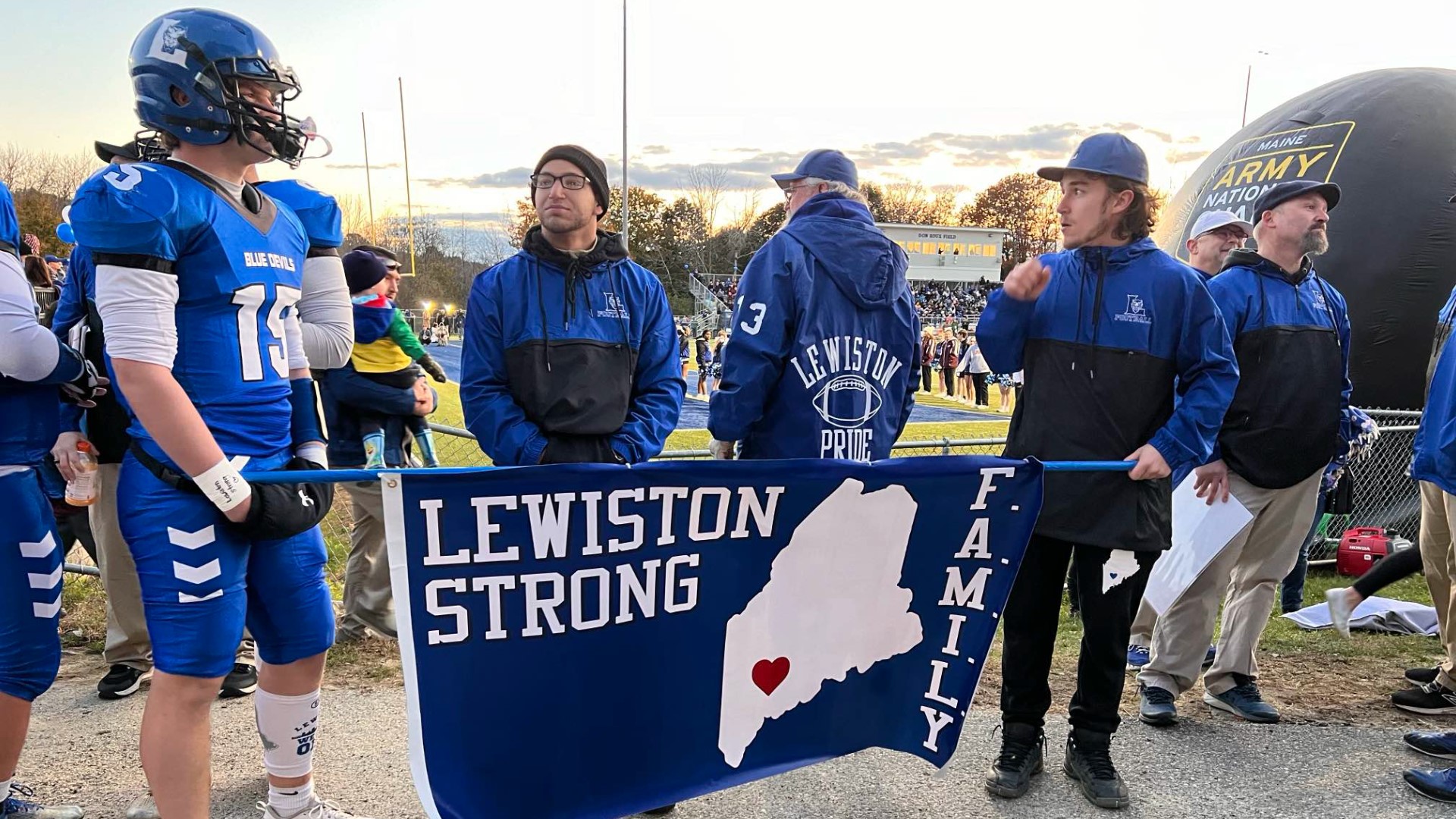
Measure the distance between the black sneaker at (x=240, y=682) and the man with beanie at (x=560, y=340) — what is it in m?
1.91

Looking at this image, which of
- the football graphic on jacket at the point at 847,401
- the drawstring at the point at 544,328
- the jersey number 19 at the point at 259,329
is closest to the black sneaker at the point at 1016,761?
the football graphic on jacket at the point at 847,401

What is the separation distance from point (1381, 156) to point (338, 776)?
9400 millimetres

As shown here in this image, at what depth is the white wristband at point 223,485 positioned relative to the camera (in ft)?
7.09

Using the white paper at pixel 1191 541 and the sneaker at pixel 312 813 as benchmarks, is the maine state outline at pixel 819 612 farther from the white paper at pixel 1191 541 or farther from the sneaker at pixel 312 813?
the white paper at pixel 1191 541

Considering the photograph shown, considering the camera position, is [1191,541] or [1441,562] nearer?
[1191,541]

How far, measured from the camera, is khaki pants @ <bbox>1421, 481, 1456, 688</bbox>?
406cm

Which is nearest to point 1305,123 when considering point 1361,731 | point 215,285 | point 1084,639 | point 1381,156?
point 1381,156

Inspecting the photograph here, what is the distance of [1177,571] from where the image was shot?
13.1 feet

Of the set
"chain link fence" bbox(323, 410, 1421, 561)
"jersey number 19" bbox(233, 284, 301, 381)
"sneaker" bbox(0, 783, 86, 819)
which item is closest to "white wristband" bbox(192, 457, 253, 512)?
"jersey number 19" bbox(233, 284, 301, 381)

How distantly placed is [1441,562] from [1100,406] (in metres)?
2.42

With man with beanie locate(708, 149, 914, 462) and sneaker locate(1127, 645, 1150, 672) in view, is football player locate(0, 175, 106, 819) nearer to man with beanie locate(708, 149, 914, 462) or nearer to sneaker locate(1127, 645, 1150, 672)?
man with beanie locate(708, 149, 914, 462)

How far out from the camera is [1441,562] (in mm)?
4215

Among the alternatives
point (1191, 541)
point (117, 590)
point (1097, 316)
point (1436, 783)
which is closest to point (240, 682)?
point (117, 590)

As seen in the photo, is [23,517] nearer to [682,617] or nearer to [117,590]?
[117,590]
